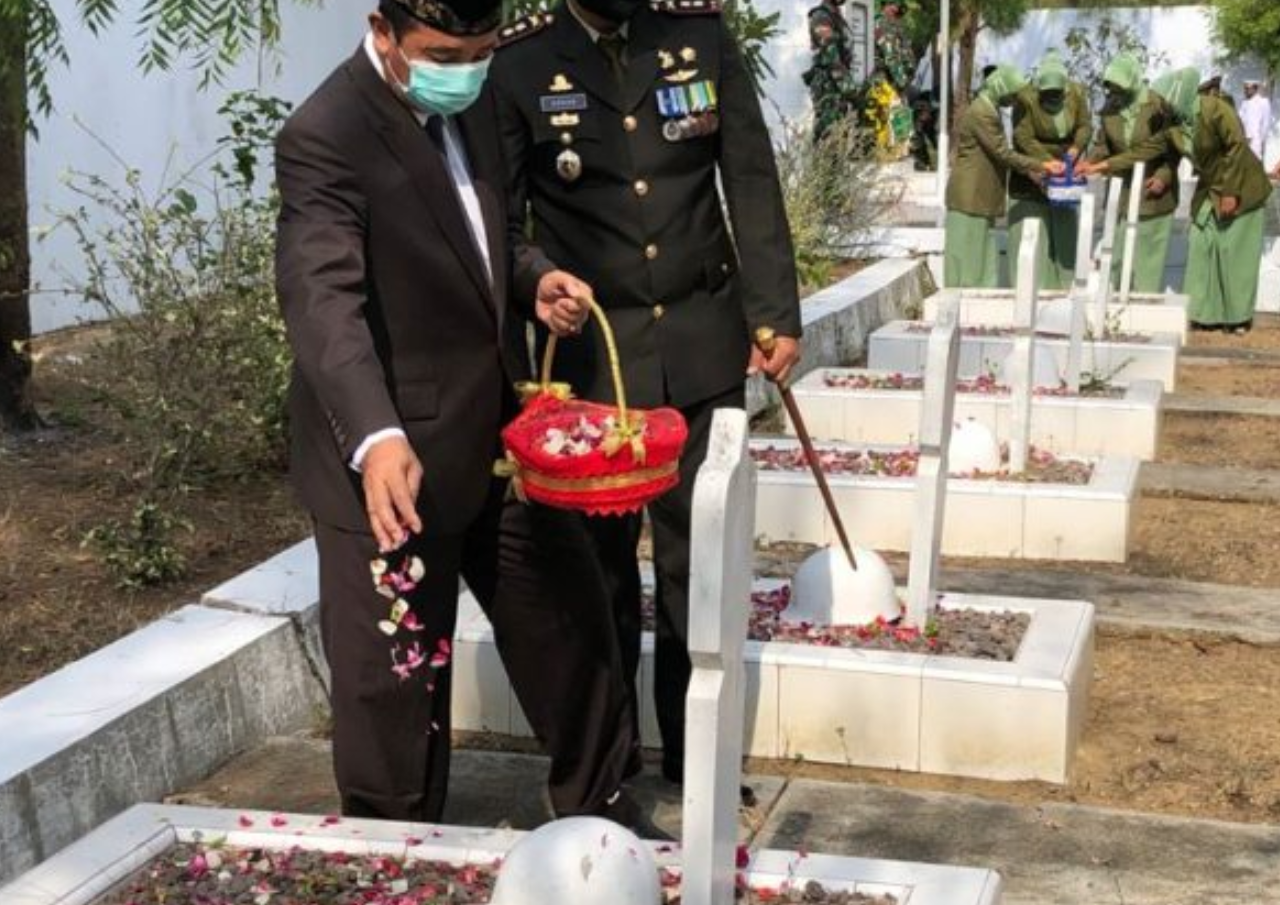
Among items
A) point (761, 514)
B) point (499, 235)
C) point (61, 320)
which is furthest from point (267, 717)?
point (61, 320)

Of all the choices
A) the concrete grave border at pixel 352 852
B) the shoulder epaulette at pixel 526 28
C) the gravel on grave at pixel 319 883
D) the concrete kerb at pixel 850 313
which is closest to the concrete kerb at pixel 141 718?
the concrete grave border at pixel 352 852

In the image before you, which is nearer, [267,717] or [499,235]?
[499,235]

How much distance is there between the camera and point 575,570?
3.73m

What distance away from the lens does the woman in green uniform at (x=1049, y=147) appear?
12797mm

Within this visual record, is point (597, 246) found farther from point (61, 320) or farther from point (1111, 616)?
point (61, 320)

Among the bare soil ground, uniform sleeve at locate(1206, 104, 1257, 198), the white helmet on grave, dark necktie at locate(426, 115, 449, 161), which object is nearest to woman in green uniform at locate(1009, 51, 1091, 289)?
uniform sleeve at locate(1206, 104, 1257, 198)

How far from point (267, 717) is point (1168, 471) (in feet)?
15.5

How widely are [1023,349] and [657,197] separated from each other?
9.55 feet

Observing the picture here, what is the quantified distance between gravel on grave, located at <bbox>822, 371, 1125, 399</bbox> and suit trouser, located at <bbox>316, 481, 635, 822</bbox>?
15.9 feet

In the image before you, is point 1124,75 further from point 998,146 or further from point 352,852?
point 352,852

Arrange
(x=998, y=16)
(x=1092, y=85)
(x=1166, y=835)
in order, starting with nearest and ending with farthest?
(x=1166, y=835)
(x=1092, y=85)
(x=998, y=16)

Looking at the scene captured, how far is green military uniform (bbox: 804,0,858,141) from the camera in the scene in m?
17.7

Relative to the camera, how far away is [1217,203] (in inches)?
528

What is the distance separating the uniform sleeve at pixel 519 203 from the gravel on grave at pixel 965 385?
446cm
